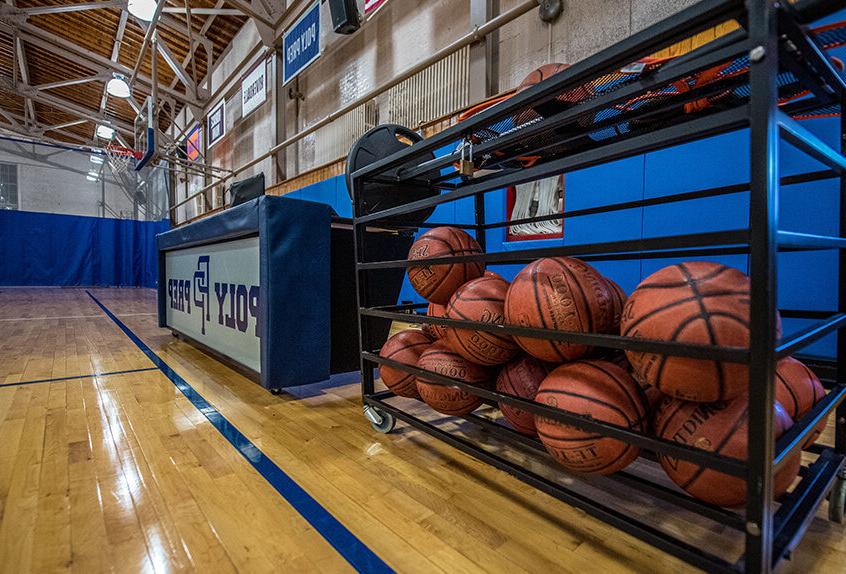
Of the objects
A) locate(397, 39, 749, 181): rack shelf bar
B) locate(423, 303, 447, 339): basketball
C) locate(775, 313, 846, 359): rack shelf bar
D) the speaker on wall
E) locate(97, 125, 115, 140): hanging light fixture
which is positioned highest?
locate(97, 125, 115, 140): hanging light fixture

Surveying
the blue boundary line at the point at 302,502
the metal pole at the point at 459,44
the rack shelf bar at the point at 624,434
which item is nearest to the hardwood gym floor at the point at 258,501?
the blue boundary line at the point at 302,502

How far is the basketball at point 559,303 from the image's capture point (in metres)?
0.91

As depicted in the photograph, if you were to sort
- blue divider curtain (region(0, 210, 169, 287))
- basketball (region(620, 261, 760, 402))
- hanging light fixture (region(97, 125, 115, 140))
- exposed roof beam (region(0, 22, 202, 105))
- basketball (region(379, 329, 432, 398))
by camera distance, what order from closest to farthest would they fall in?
basketball (region(620, 261, 760, 402))
basketball (region(379, 329, 432, 398))
exposed roof beam (region(0, 22, 202, 105))
blue divider curtain (region(0, 210, 169, 287))
hanging light fixture (region(97, 125, 115, 140))

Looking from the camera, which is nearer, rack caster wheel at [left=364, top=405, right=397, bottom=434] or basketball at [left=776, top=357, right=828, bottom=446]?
basketball at [left=776, top=357, right=828, bottom=446]

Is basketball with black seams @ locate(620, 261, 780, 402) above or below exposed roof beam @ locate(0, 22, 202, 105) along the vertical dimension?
below

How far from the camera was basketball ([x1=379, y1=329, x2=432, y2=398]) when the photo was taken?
142 cm

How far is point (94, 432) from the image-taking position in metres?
1.47

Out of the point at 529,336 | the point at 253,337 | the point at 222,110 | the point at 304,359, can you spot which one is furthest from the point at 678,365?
the point at 222,110

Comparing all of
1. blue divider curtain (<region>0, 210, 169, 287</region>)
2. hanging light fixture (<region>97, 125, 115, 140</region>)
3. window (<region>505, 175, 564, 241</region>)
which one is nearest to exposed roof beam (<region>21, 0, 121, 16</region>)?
blue divider curtain (<region>0, 210, 169, 287</region>)

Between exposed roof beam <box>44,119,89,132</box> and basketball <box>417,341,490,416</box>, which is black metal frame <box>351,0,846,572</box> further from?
exposed roof beam <box>44,119,89,132</box>

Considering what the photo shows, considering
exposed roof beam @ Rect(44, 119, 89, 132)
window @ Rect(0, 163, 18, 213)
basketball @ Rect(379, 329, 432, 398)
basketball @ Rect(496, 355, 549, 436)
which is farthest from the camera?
exposed roof beam @ Rect(44, 119, 89, 132)

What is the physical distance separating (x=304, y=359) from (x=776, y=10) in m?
1.75

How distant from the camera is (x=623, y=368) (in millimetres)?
976

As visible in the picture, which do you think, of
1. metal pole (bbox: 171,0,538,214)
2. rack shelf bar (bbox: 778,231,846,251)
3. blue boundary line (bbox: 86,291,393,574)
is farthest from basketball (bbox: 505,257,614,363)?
metal pole (bbox: 171,0,538,214)
